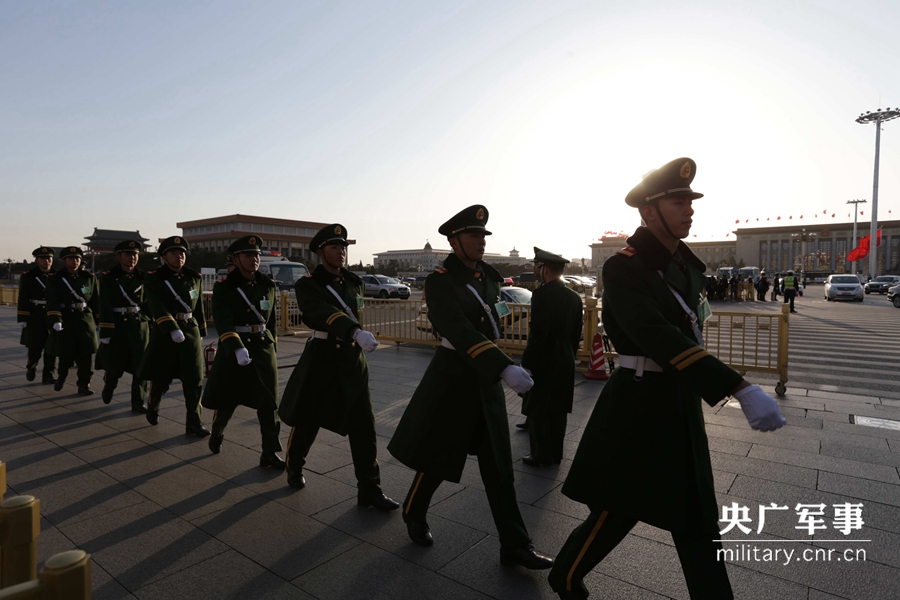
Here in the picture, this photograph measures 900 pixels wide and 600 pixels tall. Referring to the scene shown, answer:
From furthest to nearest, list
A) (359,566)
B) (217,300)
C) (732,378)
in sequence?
(217,300)
(359,566)
(732,378)

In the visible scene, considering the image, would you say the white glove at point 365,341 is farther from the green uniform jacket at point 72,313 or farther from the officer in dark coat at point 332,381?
the green uniform jacket at point 72,313

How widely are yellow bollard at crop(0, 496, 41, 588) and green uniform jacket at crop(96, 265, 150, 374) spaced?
5439 mm

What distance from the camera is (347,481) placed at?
13.2 ft

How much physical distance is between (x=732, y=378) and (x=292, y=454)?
299cm

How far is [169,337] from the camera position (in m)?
5.39

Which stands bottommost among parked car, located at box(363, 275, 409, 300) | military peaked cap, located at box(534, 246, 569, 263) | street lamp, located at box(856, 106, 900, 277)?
parked car, located at box(363, 275, 409, 300)

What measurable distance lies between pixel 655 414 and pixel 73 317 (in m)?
7.53

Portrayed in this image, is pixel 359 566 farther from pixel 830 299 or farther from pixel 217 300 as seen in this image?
pixel 830 299

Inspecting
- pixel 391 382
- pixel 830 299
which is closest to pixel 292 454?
pixel 391 382

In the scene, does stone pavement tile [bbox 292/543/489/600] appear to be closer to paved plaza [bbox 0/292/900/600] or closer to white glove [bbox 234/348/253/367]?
paved plaza [bbox 0/292/900/600]

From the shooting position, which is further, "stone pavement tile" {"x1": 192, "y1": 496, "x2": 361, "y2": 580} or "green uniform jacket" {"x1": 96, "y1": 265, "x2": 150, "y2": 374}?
"green uniform jacket" {"x1": 96, "y1": 265, "x2": 150, "y2": 374}

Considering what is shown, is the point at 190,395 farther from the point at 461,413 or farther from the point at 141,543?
the point at 461,413

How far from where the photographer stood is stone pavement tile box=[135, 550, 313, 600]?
257 cm

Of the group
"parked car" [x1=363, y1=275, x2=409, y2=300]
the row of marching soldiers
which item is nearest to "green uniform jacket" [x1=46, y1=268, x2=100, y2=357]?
the row of marching soldiers
